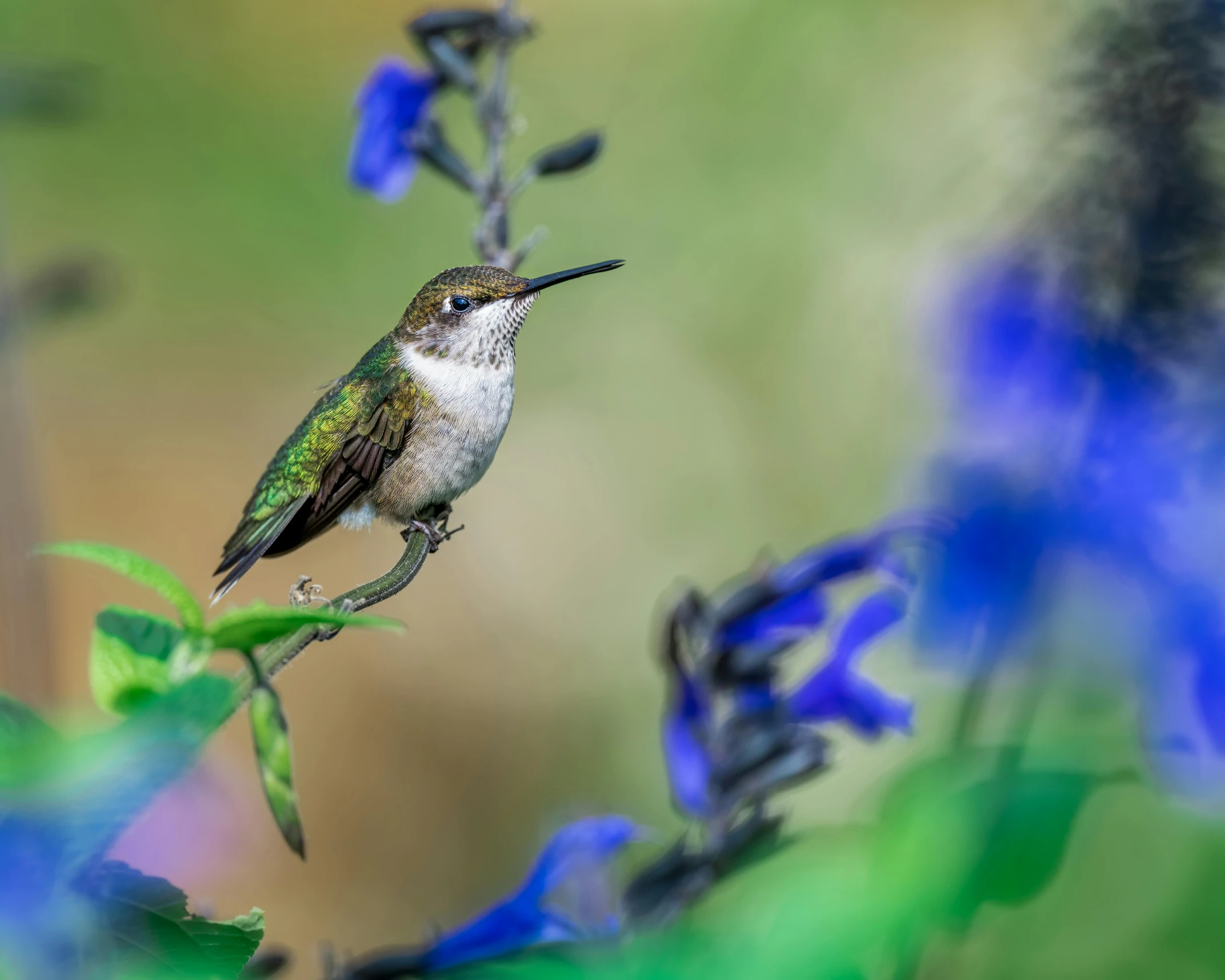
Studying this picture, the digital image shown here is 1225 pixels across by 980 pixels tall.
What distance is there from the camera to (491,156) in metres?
1.23

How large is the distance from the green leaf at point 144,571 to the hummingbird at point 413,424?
2.40 feet

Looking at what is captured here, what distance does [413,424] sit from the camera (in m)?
1.52

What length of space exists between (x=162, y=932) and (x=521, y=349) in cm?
423

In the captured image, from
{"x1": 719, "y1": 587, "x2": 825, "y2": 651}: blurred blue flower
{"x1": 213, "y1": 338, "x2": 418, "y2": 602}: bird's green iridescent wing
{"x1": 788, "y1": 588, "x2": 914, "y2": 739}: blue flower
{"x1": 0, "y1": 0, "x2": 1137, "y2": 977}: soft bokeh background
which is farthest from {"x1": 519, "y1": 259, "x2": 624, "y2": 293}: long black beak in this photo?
{"x1": 0, "y1": 0, "x2": 1137, "y2": 977}: soft bokeh background

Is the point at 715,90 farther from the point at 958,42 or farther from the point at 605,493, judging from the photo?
the point at 605,493

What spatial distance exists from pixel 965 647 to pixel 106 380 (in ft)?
14.3

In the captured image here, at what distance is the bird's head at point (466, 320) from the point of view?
1.53 metres

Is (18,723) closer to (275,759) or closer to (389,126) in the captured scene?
(275,759)

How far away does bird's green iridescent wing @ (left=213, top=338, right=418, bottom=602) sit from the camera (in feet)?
4.53

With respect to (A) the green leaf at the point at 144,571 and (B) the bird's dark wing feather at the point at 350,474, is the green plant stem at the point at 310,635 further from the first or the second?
(B) the bird's dark wing feather at the point at 350,474

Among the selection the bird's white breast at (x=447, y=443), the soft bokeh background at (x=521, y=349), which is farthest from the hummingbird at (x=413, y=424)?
the soft bokeh background at (x=521, y=349)

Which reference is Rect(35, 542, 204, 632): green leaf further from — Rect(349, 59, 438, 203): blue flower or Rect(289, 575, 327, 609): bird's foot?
Rect(349, 59, 438, 203): blue flower

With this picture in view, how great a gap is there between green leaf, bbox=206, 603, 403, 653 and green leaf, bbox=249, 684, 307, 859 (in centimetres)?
6

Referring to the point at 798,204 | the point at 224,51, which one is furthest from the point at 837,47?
the point at 224,51
